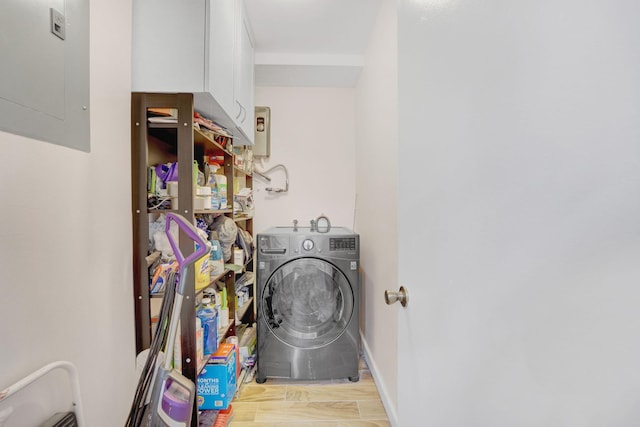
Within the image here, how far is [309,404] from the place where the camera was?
1.78 m

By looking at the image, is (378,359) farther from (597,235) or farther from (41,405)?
(597,235)

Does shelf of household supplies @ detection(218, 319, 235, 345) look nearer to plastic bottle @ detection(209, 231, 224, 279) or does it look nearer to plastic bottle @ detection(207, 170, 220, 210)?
plastic bottle @ detection(209, 231, 224, 279)

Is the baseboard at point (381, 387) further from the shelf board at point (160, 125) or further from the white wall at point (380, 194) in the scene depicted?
the shelf board at point (160, 125)

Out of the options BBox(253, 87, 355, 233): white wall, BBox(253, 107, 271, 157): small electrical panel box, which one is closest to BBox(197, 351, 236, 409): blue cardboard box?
BBox(253, 87, 355, 233): white wall

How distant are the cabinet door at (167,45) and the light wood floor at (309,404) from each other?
1.83 meters

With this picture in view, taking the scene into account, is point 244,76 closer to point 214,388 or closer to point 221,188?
point 221,188

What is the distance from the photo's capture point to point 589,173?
1.05 ft

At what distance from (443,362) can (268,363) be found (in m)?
1.67

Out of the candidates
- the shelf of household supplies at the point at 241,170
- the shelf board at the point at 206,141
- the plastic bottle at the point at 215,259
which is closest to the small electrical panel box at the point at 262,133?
the shelf of household supplies at the point at 241,170

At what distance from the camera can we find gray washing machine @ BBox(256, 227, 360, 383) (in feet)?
6.47

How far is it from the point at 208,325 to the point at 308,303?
0.73 m

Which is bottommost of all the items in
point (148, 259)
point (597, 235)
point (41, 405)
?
point (41, 405)

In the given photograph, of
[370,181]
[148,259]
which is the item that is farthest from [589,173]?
[370,181]

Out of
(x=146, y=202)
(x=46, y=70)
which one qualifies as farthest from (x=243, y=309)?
(x=46, y=70)
